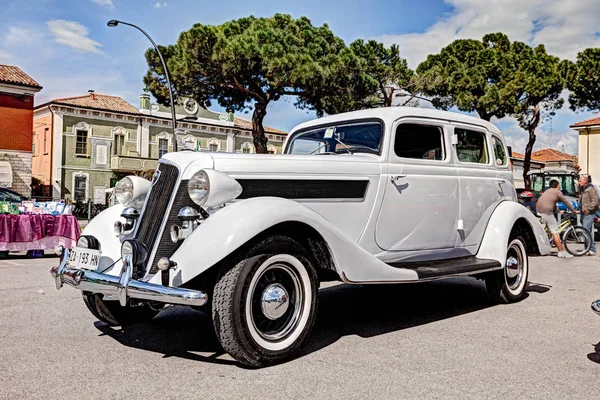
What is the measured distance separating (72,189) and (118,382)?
35227mm

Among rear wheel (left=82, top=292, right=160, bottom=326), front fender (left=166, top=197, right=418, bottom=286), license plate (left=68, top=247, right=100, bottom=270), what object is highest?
front fender (left=166, top=197, right=418, bottom=286)

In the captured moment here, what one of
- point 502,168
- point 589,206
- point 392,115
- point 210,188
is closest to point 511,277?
point 502,168

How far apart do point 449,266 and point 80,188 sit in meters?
35.0

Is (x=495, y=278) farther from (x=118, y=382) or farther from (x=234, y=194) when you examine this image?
(x=118, y=382)

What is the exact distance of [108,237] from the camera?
157 inches

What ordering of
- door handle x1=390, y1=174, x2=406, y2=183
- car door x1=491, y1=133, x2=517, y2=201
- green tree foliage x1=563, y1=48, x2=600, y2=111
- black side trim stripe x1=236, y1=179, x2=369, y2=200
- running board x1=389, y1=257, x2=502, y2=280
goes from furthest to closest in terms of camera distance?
green tree foliage x1=563, y1=48, x2=600, y2=111, car door x1=491, y1=133, x2=517, y2=201, door handle x1=390, y1=174, x2=406, y2=183, running board x1=389, y1=257, x2=502, y2=280, black side trim stripe x1=236, y1=179, x2=369, y2=200

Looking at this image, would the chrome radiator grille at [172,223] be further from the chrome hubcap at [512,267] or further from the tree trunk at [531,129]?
the tree trunk at [531,129]

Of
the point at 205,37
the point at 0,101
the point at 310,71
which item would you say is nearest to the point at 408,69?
the point at 310,71

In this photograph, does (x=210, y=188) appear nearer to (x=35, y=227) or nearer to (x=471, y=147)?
(x=471, y=147)

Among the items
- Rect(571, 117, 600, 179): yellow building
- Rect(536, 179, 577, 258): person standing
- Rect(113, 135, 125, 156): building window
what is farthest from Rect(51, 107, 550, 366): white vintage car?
Rect(571, 117, 600, 179): yellow building

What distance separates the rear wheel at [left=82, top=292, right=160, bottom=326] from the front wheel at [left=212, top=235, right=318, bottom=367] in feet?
3.62

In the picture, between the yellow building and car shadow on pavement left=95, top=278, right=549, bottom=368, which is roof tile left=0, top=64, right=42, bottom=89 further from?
the yellow building

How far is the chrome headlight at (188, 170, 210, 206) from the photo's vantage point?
329cm

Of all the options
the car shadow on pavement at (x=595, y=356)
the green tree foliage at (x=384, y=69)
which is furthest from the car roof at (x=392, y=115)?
the green tree foliage at (x=384, y=69)
